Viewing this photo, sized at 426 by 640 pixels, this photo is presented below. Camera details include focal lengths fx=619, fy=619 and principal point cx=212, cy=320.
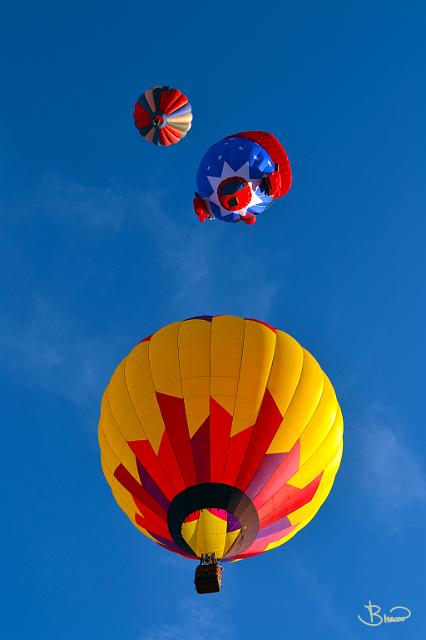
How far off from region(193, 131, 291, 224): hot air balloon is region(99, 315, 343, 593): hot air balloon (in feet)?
9.28

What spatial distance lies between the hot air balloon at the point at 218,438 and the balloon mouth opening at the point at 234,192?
9.10 feet

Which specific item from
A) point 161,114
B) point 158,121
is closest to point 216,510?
point 158,121

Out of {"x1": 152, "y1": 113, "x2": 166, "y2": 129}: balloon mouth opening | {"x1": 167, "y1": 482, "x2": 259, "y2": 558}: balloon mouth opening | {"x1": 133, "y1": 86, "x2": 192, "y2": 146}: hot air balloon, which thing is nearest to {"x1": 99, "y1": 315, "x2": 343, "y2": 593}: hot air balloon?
{"x1": 167, "y1": 482, "x2": 259, "y2": 558}: balloon mouth opening

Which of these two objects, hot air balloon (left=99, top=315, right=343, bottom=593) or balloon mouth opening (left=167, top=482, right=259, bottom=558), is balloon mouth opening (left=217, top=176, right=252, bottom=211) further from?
balloon mouth opening (left=167, top=482, right=259, bottom=558)

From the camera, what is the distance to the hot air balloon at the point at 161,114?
1443 centimetres

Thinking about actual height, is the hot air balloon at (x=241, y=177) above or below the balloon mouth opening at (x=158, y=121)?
→ below

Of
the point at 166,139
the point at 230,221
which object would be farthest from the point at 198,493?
the point at 166,139

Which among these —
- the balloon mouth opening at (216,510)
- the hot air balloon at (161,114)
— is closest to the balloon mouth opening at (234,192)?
the hot air balloon at (161,114)

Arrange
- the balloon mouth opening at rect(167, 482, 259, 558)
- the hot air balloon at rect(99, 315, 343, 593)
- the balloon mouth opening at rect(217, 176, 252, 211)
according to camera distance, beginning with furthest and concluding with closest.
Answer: the balloon mouth opening at rect(217, 176, 252, 211), the hot air balloon at rect(99, 315, 343, 593), the balloon mouth opening at rect(167, 482, 259, 558)

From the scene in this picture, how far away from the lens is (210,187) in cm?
1455

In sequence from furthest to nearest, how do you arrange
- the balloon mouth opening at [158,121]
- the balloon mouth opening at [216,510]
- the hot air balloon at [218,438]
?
the balloon mouth opening at [158,121] → the hot air balloon at [218,438] → the balloon mouth opening at [216,510]

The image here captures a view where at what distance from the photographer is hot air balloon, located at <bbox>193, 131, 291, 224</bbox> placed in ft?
46.7

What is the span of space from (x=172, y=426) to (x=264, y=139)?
7264 millimetres

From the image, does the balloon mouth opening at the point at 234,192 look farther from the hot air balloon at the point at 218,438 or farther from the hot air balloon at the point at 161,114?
the hot air balloon at the point at 218,438
